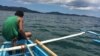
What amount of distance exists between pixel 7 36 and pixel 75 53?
12.7 m

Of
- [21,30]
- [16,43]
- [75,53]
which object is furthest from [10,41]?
[75,53]

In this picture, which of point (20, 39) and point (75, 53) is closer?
point (20, 39)

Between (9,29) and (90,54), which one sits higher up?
(9,29)

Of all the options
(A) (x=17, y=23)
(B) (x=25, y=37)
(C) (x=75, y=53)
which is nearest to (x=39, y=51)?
(B) (x=25, y=37)

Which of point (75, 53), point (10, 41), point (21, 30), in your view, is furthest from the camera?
point (75, 53)

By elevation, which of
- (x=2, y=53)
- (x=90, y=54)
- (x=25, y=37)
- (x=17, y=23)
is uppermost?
(x=17, y=23)

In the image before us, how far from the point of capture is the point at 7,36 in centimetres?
1197

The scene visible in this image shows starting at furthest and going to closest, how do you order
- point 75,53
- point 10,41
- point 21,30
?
point 75,53
point 10,41
point 21,30

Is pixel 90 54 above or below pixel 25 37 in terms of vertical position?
below

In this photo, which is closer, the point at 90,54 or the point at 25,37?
the point at 25,37

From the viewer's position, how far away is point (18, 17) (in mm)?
11617

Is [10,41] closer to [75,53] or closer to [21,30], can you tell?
[21,30]

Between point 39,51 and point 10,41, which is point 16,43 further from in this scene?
point 39,51

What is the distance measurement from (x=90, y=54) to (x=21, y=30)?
1409cm
